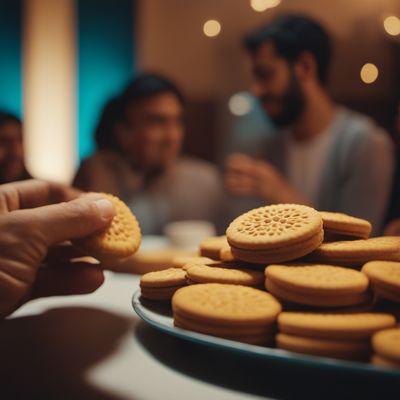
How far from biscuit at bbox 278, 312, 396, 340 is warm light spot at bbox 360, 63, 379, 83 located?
1.90 m

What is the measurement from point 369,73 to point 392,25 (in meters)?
0.39

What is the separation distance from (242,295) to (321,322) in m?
0.10

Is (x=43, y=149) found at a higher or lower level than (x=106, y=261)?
lower

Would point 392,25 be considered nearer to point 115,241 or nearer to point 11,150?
point 11,150

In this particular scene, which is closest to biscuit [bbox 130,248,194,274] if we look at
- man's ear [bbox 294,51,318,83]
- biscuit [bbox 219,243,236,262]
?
biscuit [bbox 219,243,236,262]

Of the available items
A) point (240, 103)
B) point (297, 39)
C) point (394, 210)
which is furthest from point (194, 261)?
point (240, 103)

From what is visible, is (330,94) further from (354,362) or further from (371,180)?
(354,362)

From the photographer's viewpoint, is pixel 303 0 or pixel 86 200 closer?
pixel 86 200

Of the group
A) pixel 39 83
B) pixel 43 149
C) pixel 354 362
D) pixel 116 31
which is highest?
pixel 116 31

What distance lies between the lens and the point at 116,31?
11.1 feet

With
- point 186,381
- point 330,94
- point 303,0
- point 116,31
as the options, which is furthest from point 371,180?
point 116,31

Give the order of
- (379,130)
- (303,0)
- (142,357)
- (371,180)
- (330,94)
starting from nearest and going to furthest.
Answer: (142,357) < (371,180) < (379,130) < (330,94) < (303,0)

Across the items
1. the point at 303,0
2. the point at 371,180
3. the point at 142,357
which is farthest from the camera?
the point at 303,0

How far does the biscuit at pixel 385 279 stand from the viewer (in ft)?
1.72
